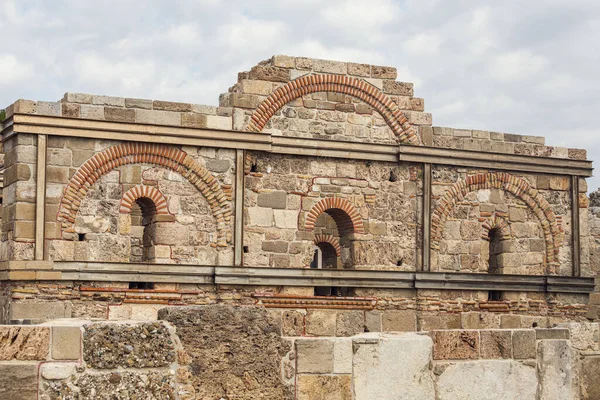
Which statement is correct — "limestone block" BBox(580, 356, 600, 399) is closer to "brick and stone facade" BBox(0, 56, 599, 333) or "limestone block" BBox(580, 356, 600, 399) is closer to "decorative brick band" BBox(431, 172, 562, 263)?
"brick and stone facade" BBox(0, 56, 599, 333)

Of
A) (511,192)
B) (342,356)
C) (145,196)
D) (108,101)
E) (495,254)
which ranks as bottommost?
(342,356)

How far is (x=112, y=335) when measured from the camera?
5.54 meters

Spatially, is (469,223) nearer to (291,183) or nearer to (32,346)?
(291,183)

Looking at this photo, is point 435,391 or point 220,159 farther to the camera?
point 220,159

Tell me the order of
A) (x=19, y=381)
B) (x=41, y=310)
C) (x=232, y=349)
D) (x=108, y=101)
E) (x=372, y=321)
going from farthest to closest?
(x=372, y=321), (x=108, y=101), (x=41, y=310), (x=232, y=349), (x=19, y=381)

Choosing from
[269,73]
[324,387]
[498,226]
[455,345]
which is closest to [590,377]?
[455,345]

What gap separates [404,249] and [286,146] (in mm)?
2758

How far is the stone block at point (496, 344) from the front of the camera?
6.75 metres

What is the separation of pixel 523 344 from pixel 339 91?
10.3 m

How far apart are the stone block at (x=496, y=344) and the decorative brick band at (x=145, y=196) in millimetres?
9180

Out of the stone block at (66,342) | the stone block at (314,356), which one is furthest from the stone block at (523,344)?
the stone block at (66,342)

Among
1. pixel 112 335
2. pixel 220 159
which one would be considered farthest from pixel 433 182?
pixel 112 335

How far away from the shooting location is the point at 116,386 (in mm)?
5535

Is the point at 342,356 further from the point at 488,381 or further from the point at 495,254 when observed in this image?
the point at 495,254
